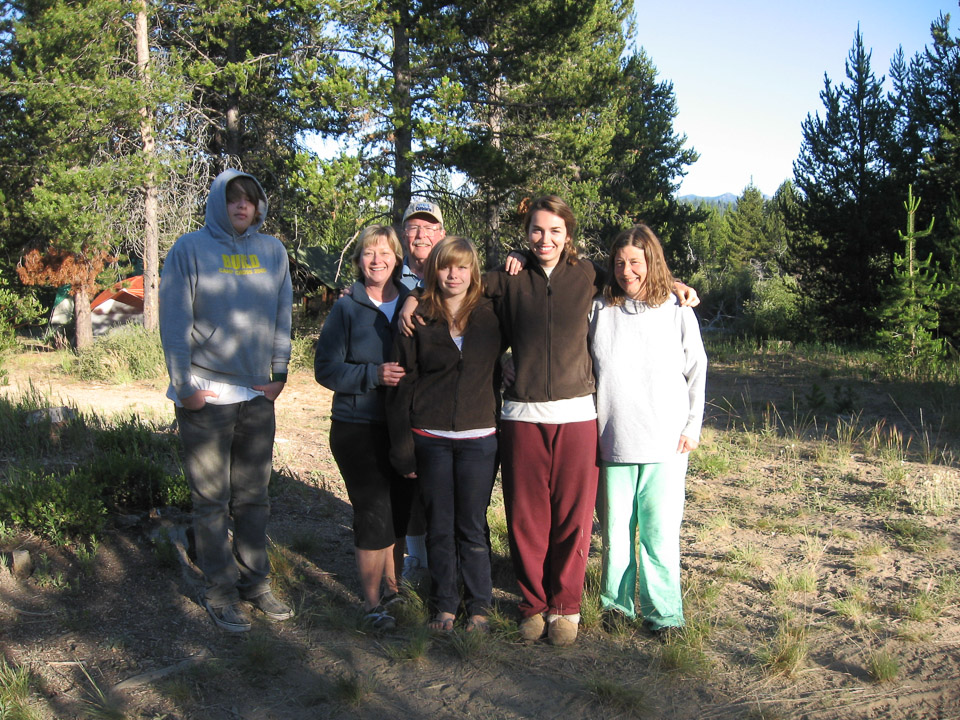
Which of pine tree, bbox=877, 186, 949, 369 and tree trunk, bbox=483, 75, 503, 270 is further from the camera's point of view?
tree trunk, bbox=483, 75, 503, 270

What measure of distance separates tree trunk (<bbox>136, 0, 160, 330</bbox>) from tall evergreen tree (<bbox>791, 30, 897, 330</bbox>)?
13.3 meters

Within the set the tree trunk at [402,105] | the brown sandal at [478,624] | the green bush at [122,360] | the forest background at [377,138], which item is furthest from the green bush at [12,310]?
the brown sandal at [478,624]

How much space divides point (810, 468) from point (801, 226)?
12.2m

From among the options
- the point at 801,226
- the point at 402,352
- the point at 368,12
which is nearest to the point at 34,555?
the point at 402,352

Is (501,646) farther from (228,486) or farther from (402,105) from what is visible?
(402,105)

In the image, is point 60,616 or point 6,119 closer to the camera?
point 60,616

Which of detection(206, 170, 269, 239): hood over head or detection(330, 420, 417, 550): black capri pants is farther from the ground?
detection(206, 170, 269, 239): hood over head

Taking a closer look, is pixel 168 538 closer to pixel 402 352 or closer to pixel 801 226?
pixel 402 352

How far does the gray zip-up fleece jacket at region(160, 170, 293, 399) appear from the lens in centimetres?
335

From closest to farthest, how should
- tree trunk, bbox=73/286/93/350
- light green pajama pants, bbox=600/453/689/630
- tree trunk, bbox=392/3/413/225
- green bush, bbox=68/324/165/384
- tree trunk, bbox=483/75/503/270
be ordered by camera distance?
light green pajama pants, bbox=600/453/689/630 → green bush, bbox=68/324/165/384 → tree trunk, bbox=392/3/413/225 → tree trunk, bbox=483/75/503/270 → tree trunk, bbox=73/286/93/350

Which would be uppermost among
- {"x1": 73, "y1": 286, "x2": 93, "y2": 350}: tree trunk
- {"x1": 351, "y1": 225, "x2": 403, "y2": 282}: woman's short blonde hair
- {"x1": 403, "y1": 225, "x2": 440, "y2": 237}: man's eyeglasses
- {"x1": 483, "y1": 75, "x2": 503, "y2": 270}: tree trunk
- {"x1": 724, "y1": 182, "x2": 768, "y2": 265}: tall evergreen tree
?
{"x1": 724, "y1": 182, "x2": 768, "y2": 265}: tall evergreen tree

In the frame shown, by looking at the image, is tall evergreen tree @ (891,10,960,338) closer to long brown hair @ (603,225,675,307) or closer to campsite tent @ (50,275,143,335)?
long brown hair @ (603,225,675,307)

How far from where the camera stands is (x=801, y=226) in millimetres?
17109

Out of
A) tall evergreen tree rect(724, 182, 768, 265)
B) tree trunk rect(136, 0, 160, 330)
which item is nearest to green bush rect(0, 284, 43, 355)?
tree trunk rect(136, 0, 160, 330)
